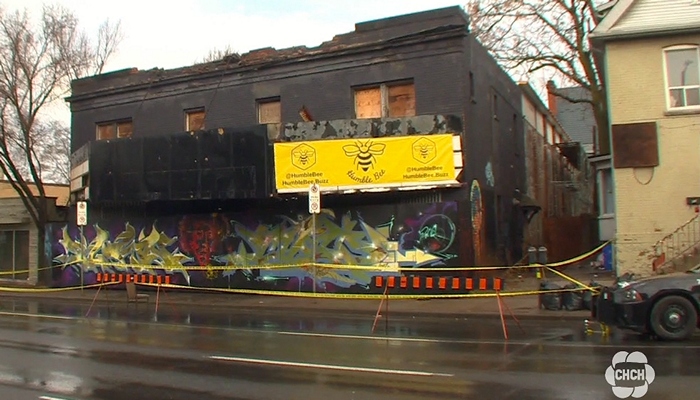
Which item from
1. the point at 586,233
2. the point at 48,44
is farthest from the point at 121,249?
the point at 586,233

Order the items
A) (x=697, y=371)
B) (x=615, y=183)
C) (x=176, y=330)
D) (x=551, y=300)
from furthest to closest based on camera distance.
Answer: (x=615, y=183) → (x=551, y=300) → (x=176, y=330) → (x=697, y=371)

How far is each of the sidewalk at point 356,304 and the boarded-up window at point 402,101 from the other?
534 cm

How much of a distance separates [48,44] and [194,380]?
70.5 ft

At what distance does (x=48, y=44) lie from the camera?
24.8 meters

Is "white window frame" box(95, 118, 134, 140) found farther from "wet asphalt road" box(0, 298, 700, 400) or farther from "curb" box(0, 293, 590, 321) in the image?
"wet asphalt road" box(0, 298, 700, 400)

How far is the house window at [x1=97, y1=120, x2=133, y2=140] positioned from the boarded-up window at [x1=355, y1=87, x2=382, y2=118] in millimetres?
9160

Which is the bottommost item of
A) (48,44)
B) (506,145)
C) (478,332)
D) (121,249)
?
(478,332)

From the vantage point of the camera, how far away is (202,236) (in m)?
20.2

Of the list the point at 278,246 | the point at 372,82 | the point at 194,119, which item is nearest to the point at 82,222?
the point at 194,119

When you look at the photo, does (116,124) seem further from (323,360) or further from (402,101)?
(323,360)

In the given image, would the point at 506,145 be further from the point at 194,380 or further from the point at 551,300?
the point at 194,380

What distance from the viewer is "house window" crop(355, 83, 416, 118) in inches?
713

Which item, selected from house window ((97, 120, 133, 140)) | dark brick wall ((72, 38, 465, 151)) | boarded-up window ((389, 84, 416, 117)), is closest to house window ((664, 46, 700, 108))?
dark brick wall ((72, 38, 465, 151))

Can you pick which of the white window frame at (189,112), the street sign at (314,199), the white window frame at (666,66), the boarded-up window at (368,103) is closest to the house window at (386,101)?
the boarded-up window at (368,103)
